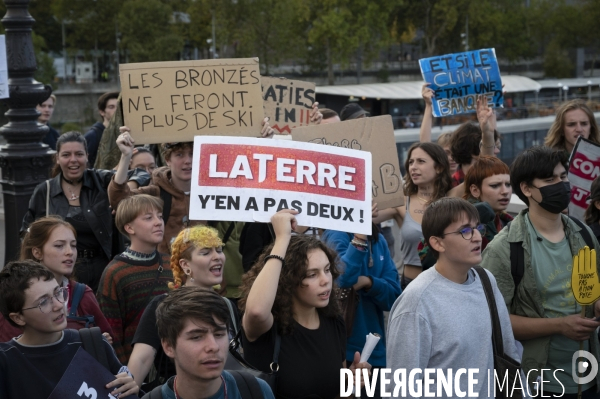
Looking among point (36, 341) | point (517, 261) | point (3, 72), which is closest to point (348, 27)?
point (3, 72)

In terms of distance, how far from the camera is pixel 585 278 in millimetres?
3973

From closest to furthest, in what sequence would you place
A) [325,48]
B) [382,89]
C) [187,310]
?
[187,310] → [382,89] → [325,48]

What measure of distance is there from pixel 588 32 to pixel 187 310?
75399 mm

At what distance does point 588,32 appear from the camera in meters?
73.2

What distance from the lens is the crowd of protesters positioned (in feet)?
11.0

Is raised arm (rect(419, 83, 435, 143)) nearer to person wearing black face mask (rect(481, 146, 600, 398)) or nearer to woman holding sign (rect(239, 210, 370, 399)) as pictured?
person wearing black face mask (rect(481, 146, 600, 398))

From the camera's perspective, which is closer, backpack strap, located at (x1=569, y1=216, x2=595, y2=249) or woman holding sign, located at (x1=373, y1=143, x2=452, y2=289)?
backpack strap, located at (x1=569, y1=216, x2=595, y2=249)

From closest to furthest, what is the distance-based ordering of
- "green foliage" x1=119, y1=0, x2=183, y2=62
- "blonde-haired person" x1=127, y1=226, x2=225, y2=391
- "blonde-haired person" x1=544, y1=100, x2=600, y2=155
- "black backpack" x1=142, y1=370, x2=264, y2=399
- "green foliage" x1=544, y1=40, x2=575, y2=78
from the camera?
1. "black backpack" x1=142, y1=370, x2=264, y2=399
2. "blonde-haired person" x1=127, y1=226, x2=225, y2=391
3. "blonde-haired person" x1=544, y1=100, x2=600, y2=155
4. "green foliage" x1=119, y1=0, x2=183, y2=62
5. "green foliage" x1=544, y1=40, x2=575, y2=78

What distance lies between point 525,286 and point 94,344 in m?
1.92

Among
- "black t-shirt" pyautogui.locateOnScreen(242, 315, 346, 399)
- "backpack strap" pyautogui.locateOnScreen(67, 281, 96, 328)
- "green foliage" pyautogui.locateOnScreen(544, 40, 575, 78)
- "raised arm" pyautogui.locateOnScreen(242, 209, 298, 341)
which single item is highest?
"green foliage" pyautogui.locateOnScreen(544, 40, 575, 78)

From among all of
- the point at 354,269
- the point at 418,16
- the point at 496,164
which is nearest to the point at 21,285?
the point at 354,269

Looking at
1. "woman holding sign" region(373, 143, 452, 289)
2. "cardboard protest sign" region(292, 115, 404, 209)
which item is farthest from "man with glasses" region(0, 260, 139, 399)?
"woman holding sign" region(373, 143, 452, 289)

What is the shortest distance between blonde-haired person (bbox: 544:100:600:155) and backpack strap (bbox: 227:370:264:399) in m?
3.62

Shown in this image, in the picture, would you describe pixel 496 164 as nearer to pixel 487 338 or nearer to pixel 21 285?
pixel 487 338
